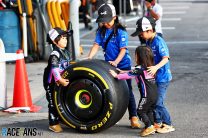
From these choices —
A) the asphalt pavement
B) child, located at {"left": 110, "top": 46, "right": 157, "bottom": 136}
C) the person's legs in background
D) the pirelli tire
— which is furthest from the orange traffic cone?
child, located at {"left": 110, "top": 46, "right": 157, "bottom": 136}

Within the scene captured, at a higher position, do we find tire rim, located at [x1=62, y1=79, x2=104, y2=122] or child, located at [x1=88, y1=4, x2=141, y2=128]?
child, located at [x1=88, y1=4, x2=141, y2=128]

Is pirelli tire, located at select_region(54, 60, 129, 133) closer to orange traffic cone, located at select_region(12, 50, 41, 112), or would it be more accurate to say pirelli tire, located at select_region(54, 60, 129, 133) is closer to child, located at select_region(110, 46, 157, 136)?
child, located at select_region(110, 46, 157, 136)

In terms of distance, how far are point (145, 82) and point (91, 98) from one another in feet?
2.36

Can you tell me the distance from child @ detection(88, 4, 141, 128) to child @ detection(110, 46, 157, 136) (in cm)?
45

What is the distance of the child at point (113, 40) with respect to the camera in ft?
26.7

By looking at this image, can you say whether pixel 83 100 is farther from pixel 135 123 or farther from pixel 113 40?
pixel 113 40

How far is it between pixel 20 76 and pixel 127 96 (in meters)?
2.26

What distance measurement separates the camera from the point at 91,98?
7789 mm

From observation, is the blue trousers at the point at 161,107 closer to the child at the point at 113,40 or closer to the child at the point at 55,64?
the child at the point at 113,40

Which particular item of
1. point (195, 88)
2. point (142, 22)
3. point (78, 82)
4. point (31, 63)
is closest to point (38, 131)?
point (78, 82)

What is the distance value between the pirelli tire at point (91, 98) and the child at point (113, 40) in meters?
0.40

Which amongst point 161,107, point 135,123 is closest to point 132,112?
point 135,123

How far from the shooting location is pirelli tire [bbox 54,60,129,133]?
766 cm

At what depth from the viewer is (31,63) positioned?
14.2 m
